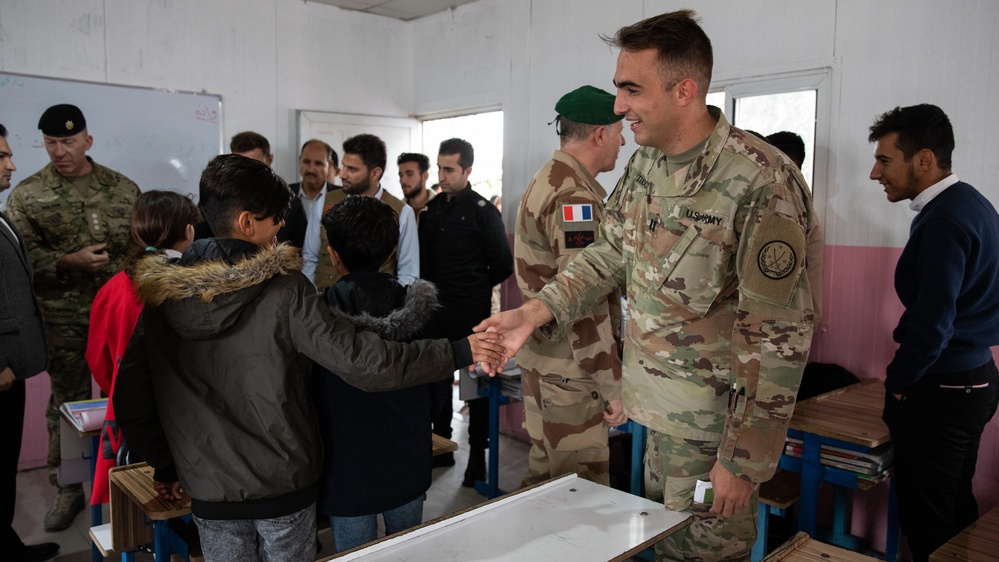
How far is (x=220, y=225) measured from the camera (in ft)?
6.41

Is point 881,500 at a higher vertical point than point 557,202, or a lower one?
lower

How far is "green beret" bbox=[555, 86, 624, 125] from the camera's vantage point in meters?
2.75

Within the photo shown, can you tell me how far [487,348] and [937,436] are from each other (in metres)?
1.72

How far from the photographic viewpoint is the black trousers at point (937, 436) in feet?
8.37

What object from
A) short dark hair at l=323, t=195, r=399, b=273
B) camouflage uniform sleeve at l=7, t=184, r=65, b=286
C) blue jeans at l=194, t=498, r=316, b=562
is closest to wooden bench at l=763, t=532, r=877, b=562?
blue jeans at l=194, t=498, r=316, b=562

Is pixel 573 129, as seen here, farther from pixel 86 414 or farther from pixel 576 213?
pixel 86 414

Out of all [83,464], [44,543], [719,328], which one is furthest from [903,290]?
[44,543]

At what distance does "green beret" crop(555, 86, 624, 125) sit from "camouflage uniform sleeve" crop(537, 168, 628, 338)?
2.39ft

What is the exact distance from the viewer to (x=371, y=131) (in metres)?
5.62

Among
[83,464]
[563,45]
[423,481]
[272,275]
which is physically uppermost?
[563,45]

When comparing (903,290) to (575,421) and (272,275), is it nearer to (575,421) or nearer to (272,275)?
(575,421)

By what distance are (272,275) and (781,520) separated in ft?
9.02

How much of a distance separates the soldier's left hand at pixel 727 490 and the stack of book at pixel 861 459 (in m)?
1.23

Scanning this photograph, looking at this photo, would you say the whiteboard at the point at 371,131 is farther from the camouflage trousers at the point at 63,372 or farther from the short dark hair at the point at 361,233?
the short dark hair at the point at 361,233
